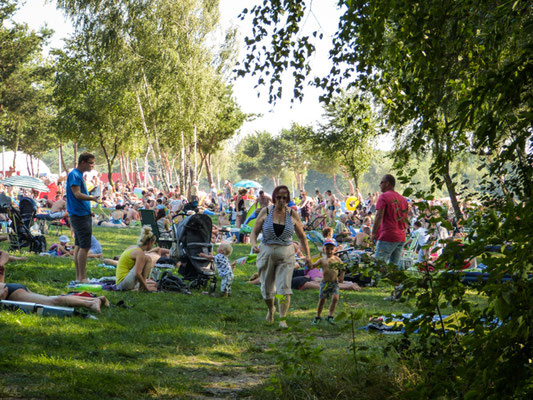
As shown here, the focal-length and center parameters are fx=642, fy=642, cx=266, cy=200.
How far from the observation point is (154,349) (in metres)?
6.33

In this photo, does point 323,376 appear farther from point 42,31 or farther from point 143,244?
point 42,31

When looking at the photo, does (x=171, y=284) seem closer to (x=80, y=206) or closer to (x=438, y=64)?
(x=80, y=206)

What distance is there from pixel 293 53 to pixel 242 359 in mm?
3031

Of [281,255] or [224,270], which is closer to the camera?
[281,255]

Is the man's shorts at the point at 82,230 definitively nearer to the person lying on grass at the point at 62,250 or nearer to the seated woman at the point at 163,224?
the person lying on grass at the point at 62,250

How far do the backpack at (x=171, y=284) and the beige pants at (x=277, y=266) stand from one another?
2707mm

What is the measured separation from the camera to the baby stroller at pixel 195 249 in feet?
37.4

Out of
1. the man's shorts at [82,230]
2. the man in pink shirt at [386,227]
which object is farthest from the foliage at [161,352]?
the man in pink shirt at [386,227]

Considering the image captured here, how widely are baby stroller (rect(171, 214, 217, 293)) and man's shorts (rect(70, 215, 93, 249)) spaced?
228 cm

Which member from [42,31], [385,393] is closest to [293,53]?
[385,393]

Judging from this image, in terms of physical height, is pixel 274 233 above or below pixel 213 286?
above

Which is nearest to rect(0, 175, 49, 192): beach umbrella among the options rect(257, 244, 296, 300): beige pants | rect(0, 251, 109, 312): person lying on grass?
rect(0, 251, 109, 312): person lying on grass

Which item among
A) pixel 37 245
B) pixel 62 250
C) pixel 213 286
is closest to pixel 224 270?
pixel 213 286

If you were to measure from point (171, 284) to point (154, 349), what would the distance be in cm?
435
